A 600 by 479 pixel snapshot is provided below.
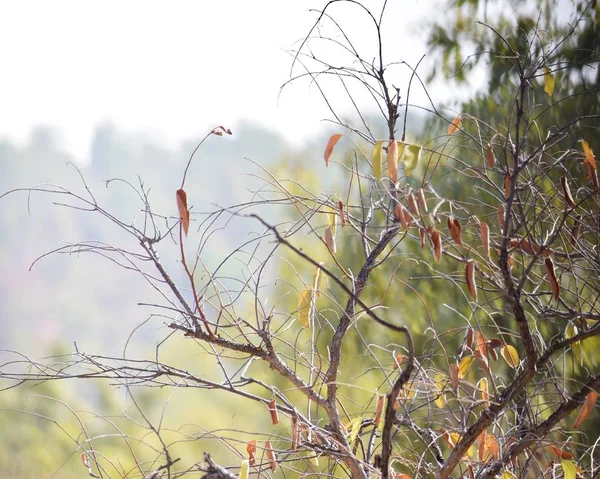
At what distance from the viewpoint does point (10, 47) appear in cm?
685

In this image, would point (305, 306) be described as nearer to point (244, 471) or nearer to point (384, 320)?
point (384, 320)

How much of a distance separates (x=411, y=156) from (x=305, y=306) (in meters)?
0.20

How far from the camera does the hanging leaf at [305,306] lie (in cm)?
63

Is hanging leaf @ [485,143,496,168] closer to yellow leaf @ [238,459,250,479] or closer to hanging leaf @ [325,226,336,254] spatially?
hanging leaf @ [325,226,336,254]

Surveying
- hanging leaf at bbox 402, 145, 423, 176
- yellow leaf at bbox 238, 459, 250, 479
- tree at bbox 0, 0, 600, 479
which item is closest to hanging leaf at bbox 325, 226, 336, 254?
tree at bbox 0, 0, 600, 479

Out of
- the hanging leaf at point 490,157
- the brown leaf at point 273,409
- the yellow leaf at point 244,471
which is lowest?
the yellow leaf at point 244,471

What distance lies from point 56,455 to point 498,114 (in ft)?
16.5

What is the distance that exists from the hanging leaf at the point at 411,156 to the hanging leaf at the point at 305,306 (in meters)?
0.17

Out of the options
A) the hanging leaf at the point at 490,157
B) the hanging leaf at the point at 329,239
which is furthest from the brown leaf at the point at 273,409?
the hanging leaf at the point at 490,157

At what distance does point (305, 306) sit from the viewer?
2.10ft

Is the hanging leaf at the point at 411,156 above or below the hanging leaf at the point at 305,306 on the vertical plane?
above

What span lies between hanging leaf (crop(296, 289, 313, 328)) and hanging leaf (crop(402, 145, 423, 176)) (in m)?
0.17

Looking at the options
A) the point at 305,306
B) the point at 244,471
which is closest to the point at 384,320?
the point at 305,306

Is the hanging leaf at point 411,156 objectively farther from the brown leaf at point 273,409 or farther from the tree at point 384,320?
the brown leaf at point 273,409
